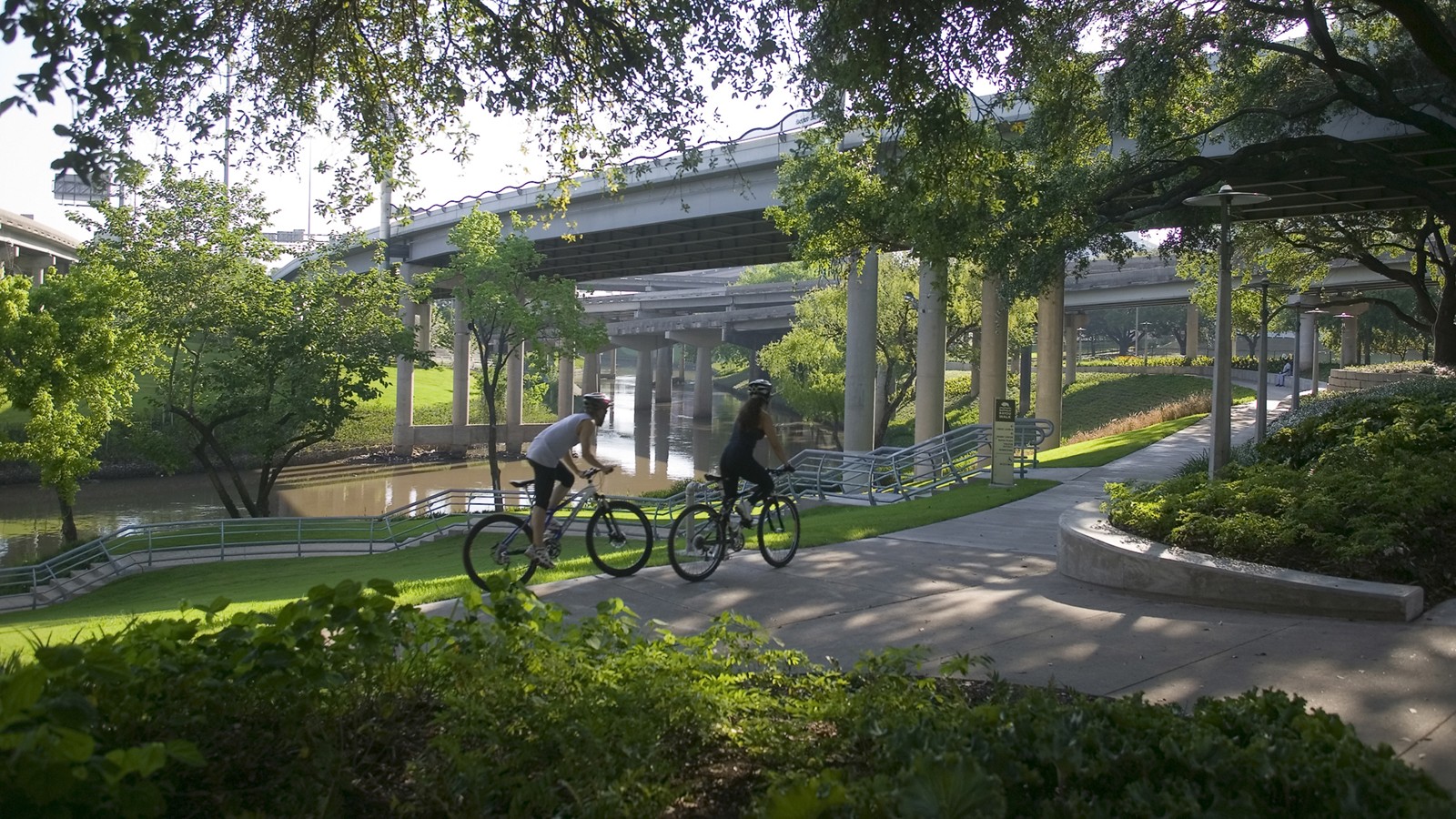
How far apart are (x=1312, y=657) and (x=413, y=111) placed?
29.8 ft

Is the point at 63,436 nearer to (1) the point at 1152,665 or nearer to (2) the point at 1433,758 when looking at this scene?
(1) the point at 1152,665

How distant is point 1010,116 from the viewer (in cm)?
2698

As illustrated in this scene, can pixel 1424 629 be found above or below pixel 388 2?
below

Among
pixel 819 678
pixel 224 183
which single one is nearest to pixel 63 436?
pixel 224 183

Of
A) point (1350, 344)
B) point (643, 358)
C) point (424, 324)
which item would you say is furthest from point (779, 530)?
point (643, 358)

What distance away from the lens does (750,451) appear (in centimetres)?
1012

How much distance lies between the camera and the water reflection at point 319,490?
105 feet

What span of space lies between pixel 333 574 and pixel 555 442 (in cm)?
1090

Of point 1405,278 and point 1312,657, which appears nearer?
point 1312,657

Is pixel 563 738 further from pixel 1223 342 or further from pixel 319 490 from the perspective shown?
pixel 319 490

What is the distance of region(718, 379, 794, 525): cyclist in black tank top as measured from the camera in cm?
1014

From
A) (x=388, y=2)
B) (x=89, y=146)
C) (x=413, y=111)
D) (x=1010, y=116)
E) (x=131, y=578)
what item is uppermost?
(x=1010, y=116)

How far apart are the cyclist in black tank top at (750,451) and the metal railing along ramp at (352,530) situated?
27.4ft

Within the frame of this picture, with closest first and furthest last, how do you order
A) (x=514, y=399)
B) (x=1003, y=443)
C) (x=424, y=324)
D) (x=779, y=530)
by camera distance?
(x=779, y=530) < (x=1003, y=443) < (x=514, y=399) < (x=424, y=324)
